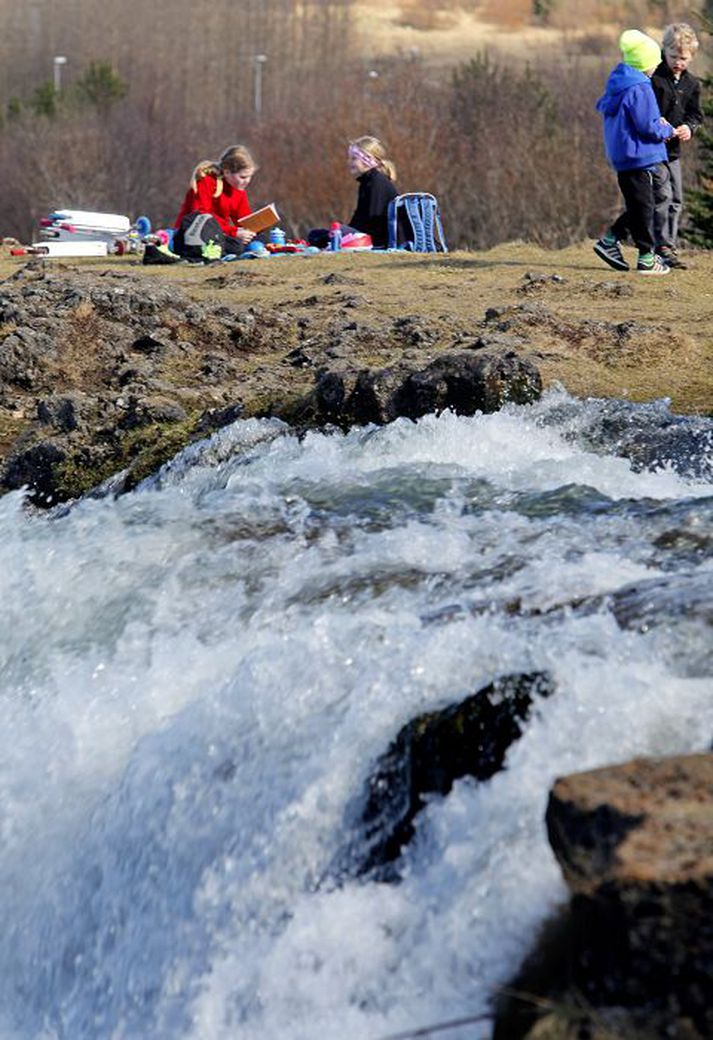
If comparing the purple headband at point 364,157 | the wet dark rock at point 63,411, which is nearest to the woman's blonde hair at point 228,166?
the purple headband at point 364,157

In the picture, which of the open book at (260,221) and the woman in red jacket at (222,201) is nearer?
the woman in red jacket at (222,201)

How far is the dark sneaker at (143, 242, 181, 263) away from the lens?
15172mm

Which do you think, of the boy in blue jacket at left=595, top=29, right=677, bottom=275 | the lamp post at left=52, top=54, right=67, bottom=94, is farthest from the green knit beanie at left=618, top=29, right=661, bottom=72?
the lamp post at left=52, top=54, right=67, bottom=94

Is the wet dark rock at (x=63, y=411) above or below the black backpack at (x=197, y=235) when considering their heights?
above

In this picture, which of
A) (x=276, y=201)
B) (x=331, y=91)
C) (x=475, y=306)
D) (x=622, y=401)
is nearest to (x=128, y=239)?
(x=475, y=306)

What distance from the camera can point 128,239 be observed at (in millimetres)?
17844

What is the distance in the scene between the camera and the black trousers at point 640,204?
12359 mm

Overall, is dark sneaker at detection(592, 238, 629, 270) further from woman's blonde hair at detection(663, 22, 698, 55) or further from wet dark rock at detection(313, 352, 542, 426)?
wet dark rock at detection(313, 352, 542, 426)

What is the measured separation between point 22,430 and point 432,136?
1207 inches

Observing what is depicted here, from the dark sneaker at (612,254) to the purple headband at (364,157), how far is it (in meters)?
3.72

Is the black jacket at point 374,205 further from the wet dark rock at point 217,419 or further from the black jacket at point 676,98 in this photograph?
the wet dark rock at point 217,419

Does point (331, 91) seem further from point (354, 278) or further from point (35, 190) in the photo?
point (354, 278)

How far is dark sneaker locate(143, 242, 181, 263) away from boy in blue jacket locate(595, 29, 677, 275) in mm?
4008

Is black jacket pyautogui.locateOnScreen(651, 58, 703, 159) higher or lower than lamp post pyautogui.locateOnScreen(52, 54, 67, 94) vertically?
higher
